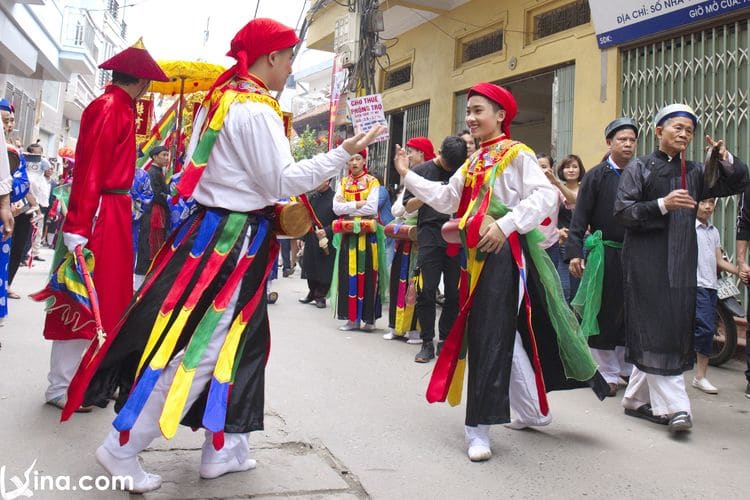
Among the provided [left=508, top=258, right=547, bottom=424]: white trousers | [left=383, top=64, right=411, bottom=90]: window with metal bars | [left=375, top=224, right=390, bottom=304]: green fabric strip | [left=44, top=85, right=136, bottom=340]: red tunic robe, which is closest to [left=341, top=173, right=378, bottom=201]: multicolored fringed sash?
[left=375, top=224, right=390, bottom=304]: green fabric strip

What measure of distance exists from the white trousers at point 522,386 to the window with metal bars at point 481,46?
25.7 feet

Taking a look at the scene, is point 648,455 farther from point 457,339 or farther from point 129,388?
point 129,388

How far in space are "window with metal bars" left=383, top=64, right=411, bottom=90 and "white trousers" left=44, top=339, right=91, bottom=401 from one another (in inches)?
405

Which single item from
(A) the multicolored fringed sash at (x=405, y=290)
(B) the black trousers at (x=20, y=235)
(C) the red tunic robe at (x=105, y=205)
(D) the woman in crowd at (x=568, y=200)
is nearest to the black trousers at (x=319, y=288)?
(A) the multicolored fringed sash at (x=405, y=290)

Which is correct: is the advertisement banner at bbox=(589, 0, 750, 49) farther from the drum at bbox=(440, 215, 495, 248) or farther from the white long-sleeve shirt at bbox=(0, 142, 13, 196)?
the white long-sleeve shirt at bbox=(0, 142, 13, 196)

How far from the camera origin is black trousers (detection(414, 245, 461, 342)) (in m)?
5.95

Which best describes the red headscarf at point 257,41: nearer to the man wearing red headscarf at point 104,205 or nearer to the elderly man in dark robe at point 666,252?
the man wearing red headscarf at point 104,205

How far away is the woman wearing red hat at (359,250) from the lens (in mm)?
7234

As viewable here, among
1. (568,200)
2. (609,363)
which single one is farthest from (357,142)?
(568,200)

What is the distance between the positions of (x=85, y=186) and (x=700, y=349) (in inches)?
181

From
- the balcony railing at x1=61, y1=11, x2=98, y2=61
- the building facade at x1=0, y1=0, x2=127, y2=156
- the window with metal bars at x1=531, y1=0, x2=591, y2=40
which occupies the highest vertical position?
the balcony railing at x1=61, y1=11, x2=98, y2=61

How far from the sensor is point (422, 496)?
2.82 m

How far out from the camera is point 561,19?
9.35 m

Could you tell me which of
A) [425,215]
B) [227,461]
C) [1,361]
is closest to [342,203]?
[425,215]
